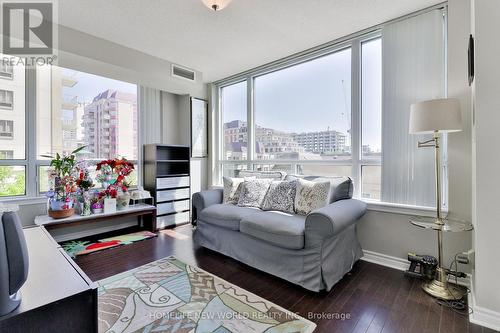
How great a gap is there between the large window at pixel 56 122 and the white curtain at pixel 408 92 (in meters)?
3.78

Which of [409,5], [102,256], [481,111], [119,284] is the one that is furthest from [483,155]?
[102,256]

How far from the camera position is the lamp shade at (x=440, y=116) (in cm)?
187

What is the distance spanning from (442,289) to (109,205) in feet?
12.7

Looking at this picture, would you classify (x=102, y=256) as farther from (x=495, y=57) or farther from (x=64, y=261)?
(x=495, y=57)

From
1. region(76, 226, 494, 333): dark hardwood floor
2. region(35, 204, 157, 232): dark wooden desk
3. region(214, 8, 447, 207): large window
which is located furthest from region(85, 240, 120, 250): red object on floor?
region(214, 8, 447, 207): large window

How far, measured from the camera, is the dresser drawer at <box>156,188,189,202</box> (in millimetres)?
3932

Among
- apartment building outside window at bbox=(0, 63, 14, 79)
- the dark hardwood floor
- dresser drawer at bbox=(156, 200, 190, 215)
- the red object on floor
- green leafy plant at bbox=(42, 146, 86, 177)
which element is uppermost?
apartment building outside window at bbox=(0, 63, 14, 79)

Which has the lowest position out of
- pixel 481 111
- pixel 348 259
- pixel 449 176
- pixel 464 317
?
pixel 464 317

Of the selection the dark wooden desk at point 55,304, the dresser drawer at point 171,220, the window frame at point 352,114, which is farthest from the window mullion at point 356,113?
the dresser drawer at point 171,220

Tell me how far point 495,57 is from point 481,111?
0.35 metres

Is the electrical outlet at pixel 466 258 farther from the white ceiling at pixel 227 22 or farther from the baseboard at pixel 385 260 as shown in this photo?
the white ceiling at pixel 227 22

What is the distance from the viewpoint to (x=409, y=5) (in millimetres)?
2334

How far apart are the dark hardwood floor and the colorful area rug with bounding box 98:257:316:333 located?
0.46 ft

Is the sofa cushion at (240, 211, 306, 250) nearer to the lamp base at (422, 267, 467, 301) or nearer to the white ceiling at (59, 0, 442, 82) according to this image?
the lamp base at (422, 267, 467, 301)
